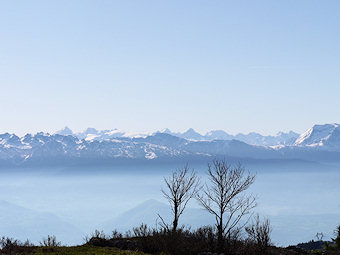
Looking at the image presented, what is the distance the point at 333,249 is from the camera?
176 ft

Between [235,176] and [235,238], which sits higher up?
[235,176]

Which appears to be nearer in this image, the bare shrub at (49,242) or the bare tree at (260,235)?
the bare tree at (260,235)

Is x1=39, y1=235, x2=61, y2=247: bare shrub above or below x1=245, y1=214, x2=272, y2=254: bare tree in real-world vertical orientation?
below

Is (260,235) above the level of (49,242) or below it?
above

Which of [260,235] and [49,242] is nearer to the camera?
[260,235]

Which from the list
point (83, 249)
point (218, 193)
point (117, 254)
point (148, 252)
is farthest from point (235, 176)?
point (83, 249)

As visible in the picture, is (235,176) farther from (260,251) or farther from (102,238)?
(102,238)

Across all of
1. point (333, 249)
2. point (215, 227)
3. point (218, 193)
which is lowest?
point (333, 249)

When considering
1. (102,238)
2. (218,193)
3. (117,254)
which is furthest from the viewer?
(102,238)

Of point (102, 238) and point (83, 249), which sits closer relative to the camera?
point (83, 249)

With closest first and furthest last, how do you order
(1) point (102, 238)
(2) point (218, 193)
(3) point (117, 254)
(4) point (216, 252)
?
(3) point (117, 254) → (4) point (216, 252) → (2) point (218, 193) → (1) point (102, 238)

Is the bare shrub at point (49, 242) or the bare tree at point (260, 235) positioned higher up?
the bare tree at point (260, 235)

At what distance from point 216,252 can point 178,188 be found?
31.0 feet

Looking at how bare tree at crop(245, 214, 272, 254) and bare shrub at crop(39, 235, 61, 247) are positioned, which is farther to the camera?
bare shrub at crop(39, 235, 61, 247)
